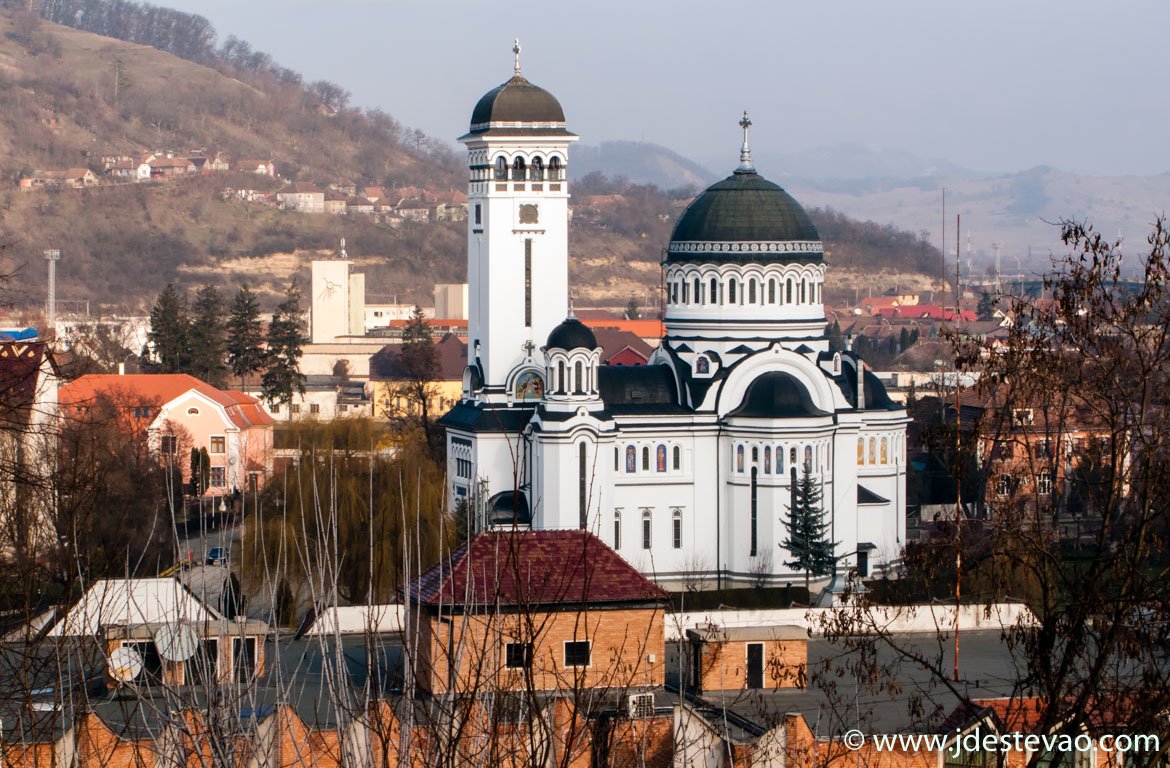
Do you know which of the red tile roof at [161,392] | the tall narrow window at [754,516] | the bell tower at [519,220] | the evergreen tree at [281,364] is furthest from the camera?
the evergreen tree at [281,364]

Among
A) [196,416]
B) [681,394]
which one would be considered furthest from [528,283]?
[196,416]

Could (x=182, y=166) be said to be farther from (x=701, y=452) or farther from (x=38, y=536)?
(x=38, y=536)

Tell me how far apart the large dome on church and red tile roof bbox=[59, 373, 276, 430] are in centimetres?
1698

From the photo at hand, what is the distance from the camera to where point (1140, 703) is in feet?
53.1

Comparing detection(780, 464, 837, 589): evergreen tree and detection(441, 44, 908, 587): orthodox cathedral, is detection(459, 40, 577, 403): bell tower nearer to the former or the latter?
detection(441, 44, 908, 587): orthodox cathedral

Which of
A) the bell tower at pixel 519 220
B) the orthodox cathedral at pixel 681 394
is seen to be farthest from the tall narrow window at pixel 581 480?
the bell tower at pixel 519 220

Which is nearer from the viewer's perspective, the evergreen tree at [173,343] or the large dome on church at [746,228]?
the large dome on church at [746,228]

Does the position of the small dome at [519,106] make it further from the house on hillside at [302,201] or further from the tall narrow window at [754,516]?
the house on hillside at [302,201]

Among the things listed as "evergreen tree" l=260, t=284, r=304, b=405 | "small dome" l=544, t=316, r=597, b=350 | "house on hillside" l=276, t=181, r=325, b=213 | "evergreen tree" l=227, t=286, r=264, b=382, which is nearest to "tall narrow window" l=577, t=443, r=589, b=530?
"small dome" l=544, t=316, r=597, b=350

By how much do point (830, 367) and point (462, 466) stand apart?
27.2 ft

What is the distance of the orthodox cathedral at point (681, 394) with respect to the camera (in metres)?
49.6

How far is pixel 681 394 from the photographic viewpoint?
5134 centimetres

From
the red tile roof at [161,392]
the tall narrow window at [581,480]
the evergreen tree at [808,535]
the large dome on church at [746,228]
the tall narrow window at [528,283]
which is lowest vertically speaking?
the evergreen tree at [808,535]

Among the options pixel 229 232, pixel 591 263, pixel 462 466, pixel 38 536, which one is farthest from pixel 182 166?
pixel 38 536
